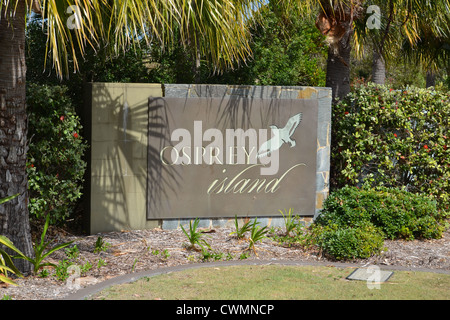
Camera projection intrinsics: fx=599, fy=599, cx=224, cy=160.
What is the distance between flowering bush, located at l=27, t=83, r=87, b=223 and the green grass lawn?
7.85ft

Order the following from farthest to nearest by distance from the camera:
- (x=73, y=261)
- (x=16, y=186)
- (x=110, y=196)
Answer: (x=110, y=196), (x=73, y=261), (x=16, y=186)

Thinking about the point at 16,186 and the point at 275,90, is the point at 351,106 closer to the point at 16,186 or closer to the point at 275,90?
the point at 275,90

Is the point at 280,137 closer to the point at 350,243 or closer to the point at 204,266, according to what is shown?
the point at 350,243

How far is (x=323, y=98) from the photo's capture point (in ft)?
31.8

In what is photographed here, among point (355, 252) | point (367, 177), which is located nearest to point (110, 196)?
point (355, 252)

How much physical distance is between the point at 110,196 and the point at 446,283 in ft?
15.5

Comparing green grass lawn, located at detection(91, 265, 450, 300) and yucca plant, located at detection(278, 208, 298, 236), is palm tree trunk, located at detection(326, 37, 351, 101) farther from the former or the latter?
green grass lawn, located at detection(91, 265, 450, 300)

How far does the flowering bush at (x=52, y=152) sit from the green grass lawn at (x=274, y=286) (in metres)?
2.39

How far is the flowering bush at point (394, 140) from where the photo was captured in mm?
10000

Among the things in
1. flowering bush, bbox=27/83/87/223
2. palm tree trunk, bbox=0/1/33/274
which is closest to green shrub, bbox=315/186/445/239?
flowering bush, bbox=27/83/87/223

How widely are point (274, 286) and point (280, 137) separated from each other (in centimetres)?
354
